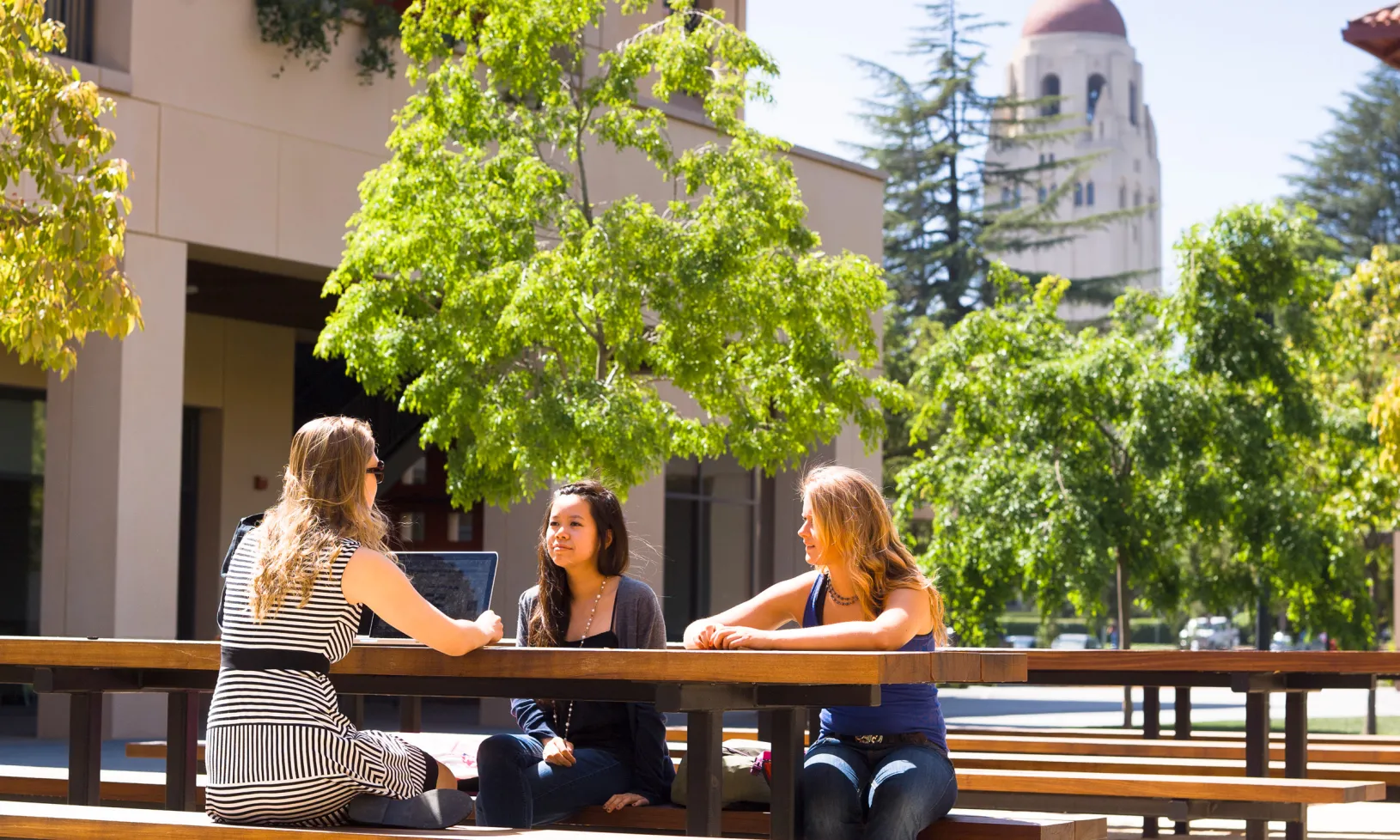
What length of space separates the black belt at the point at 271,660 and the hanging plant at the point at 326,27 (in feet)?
37.9

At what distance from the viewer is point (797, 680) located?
409 cm

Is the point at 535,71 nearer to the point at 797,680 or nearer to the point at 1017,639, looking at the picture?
the point at 797,680

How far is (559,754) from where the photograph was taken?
→ 5.01 meters

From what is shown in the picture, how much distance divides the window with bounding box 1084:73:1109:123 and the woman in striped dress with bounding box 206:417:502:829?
4100 inches

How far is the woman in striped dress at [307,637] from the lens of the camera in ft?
14.3

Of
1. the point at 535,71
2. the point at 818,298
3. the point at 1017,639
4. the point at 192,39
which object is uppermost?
the point at 192,39

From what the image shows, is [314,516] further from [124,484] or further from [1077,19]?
[1077,19]

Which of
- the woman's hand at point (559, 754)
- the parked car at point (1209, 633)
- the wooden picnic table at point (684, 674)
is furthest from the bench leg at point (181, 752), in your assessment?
the parked car at point (1209, 633)

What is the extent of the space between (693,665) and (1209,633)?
2439 inches

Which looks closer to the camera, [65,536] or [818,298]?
[818,298]

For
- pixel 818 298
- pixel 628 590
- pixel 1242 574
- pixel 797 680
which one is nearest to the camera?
pixel 797 680

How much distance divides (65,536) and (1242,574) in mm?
11395

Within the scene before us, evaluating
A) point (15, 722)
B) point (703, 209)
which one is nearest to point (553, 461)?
point (703, 209)

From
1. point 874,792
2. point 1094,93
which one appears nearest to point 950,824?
point 874,792
